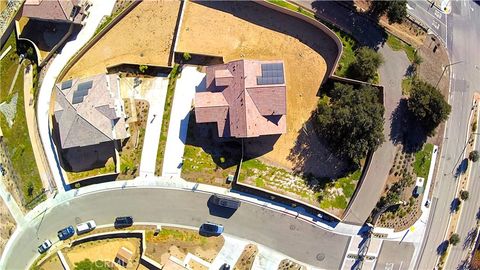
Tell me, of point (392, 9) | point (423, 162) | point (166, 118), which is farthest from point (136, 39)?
point (423, 162)

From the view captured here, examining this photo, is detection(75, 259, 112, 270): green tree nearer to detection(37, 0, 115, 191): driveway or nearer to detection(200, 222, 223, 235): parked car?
detection(200, 222, 223, 235): parked car

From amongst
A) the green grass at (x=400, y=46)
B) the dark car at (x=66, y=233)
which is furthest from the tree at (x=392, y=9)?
the dark car at (x=66, y=233)

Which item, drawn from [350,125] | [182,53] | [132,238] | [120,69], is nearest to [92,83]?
[120,69]

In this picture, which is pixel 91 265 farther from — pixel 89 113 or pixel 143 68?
pixel 143 68

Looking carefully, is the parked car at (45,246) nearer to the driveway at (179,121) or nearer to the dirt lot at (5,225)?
the dirt lot at (5,225)

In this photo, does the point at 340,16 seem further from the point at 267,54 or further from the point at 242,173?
the point at 242,173

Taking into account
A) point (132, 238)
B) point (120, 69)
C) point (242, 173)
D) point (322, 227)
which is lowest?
point (132, 238)

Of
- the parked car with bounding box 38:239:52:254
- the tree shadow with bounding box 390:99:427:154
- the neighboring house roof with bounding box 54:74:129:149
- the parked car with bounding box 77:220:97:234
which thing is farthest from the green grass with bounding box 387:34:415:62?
the parked car with bounding box 38:239:52:254
